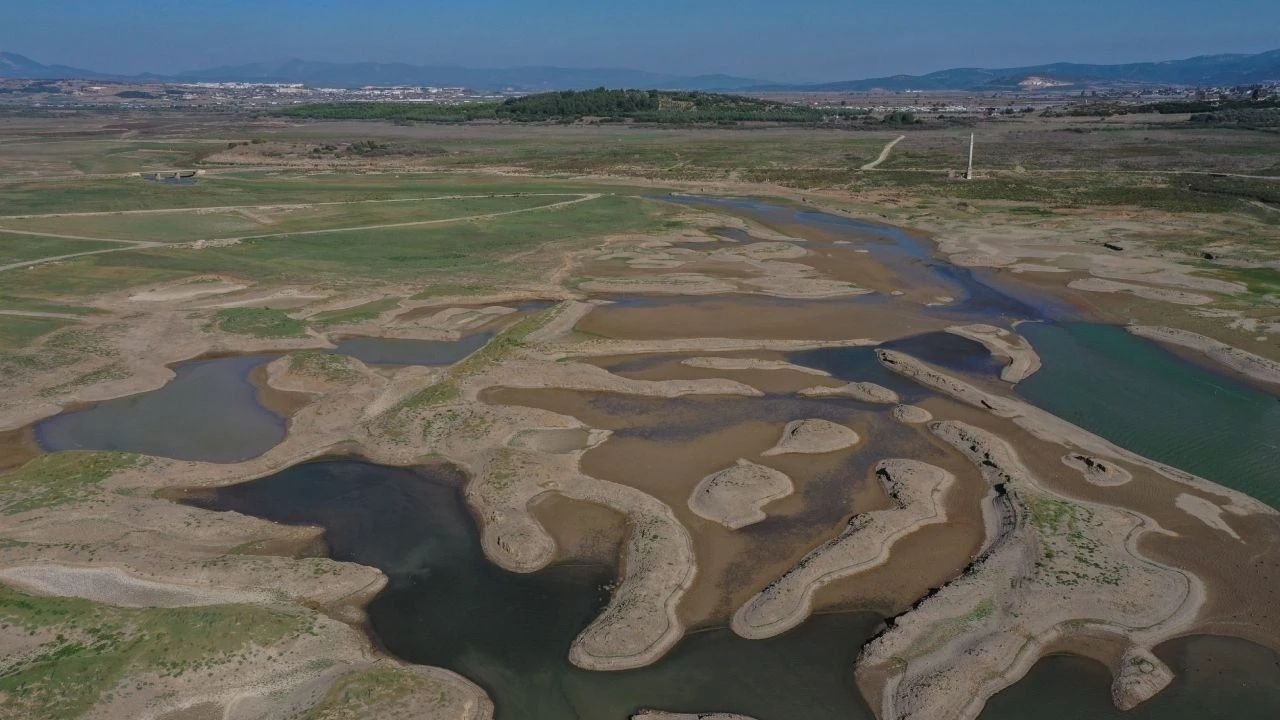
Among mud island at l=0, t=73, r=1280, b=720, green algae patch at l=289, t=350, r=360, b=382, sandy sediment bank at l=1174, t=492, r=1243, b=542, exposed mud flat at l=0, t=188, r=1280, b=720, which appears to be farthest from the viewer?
green algae patch at l=289, t=350, r=360, b=382

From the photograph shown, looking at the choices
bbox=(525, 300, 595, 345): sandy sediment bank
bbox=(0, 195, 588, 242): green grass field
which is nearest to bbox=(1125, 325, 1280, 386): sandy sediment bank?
bbox=(525, 300, 595, 345): sandy sediment bank

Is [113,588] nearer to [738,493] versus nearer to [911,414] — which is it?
[738,493]

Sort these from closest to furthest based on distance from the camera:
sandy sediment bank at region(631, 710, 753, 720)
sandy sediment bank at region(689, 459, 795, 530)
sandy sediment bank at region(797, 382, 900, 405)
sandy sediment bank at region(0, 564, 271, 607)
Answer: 1. sandy sediment bank at region(631, 710, 753, 720)
2. sandy sediment bank at region(0, 564, 271, 607)
3. sandy sediment bank at region(689, 459, 795, 530)
4. sandy sediment bank at region(797, 382, 900, 405)

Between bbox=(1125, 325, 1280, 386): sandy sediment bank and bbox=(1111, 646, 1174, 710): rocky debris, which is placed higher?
bbox=(1125, 325, 1280, 386): sandy sediment bank

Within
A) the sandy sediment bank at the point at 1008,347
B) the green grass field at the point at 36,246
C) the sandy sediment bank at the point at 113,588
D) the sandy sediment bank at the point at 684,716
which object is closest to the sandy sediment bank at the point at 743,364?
the sandy sediment bank at the point at 1008,347

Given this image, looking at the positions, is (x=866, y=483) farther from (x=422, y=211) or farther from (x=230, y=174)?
(x=230, y=174)

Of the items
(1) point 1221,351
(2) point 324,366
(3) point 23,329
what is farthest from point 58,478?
(1) point 1221,351

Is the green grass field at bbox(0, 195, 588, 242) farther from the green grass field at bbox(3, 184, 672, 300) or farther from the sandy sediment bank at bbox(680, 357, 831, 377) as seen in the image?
the sandy sediment bank at bbox(680, 357, 831, 377)
